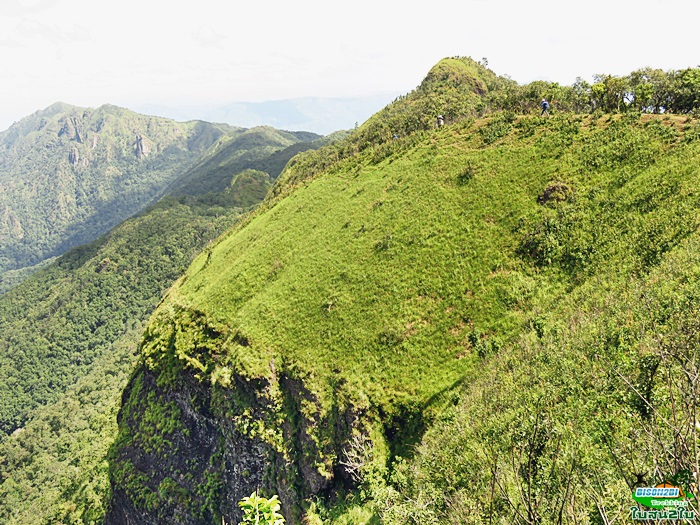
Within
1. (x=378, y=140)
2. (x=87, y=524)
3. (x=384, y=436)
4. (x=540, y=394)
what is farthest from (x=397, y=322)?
(x=87, y=524)

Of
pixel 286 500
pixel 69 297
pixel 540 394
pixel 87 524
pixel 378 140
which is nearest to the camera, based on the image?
pixel 540 394

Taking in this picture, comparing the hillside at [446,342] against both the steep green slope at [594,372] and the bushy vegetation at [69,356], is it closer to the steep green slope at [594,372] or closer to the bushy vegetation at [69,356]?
the steep green slope at [594,372]

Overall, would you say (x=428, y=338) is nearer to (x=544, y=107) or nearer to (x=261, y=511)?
(x=261, y=511)

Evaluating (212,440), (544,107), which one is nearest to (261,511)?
(212,440)

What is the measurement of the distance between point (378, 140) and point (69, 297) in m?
198

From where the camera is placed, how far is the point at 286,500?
3278cm

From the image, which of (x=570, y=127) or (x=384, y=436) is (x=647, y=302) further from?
(x=570, y=127)

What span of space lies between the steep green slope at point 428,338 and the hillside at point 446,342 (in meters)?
0.19

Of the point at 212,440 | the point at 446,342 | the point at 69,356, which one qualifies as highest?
the point at 446,342

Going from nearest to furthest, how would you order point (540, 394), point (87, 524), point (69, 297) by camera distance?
point (540, 394) → point (87, 524) → point (69, 297)

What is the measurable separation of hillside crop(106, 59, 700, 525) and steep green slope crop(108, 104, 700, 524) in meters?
0.19

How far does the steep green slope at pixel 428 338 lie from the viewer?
17.7m

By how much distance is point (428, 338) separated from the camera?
103ft

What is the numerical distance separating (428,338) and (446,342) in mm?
1655
